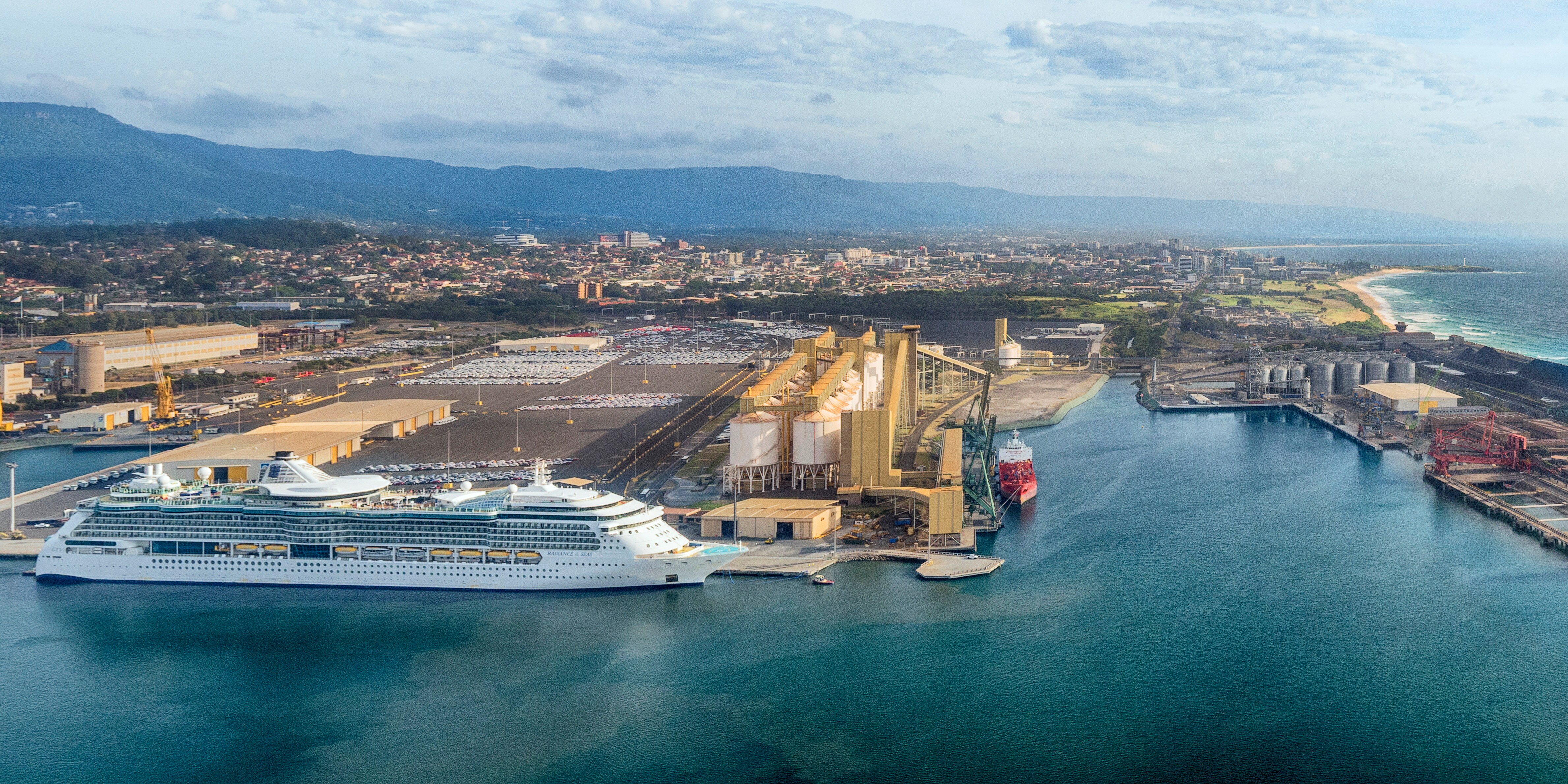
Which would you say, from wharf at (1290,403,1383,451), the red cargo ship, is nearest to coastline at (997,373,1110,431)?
wharf at (1290,403,1383,451)

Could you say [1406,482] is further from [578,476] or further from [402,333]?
[402,333]

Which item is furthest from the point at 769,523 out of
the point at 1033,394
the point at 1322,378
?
the point at 1322,378

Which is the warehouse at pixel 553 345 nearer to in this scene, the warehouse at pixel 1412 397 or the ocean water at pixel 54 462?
the ocean water at pixel 54 462

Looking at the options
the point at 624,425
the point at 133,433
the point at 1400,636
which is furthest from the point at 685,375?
the point at 1400,636

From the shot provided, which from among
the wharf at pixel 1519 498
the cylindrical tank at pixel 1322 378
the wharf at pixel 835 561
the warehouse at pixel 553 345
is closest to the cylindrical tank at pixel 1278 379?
the cylindrical tank at pixel 1322 378

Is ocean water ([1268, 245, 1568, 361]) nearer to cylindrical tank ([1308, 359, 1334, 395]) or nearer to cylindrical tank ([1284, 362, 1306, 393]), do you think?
cylindrical tank ([1308, 359, 1334, 395])

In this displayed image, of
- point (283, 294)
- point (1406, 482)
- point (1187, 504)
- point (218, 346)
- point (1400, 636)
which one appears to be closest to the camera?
point (1400, 636)

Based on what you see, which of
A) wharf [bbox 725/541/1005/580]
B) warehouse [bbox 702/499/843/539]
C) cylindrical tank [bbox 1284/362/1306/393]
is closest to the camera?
wharf [bbox 725/541/1005/580]

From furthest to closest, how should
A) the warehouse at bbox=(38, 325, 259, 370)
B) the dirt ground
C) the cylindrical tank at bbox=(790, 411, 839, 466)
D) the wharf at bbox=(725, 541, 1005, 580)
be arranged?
the warehouse at bbox=(38, 325, 259, 370)
the dirt ground
the cylindrical tank at bbox=(790, 411, 839, 466)
the wharf at bbox=(725, 541, 1005, 580)
